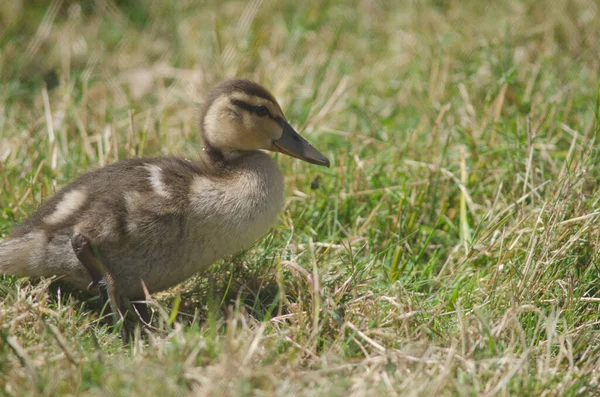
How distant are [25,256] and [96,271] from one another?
26 centimetres

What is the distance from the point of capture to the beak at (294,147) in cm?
318

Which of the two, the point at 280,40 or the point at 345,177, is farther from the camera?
the point at 280,40

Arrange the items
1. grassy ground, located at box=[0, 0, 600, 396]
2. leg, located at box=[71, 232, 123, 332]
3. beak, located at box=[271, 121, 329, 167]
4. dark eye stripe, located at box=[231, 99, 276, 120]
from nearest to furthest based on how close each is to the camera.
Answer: grassy ground, located at box=[0, 0, 600, 396]
leg, located at box=[71, 232, 123, 332]
dark eye stripe, located at box=[231, 99, 276, 120]
beak, located at box=[271, 121, 329, 167]

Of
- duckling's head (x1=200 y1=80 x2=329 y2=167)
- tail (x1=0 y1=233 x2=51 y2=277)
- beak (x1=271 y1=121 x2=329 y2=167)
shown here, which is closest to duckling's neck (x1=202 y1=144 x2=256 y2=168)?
duckling's head (x1=200 y1=80 x2=329 y2=167)

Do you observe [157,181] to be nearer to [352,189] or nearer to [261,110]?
[261,110]

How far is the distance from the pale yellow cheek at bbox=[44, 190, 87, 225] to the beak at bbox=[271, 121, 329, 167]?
2.54ft

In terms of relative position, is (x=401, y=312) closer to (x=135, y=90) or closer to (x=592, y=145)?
(x=592, y=145)

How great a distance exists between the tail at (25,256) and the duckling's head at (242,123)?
2.42 ft

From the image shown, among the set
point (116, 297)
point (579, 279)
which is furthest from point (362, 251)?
point (116, 297)

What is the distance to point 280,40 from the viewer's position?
535cm

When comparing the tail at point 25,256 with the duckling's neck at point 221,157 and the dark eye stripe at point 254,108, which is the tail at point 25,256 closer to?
the duckling's neck at point 221,157

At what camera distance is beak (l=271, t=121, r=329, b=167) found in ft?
10.4

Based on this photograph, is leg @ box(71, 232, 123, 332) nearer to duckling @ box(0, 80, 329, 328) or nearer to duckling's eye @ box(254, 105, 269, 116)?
duckling @ box(0, 80, 329, 328)

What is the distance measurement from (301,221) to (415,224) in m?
0.50
